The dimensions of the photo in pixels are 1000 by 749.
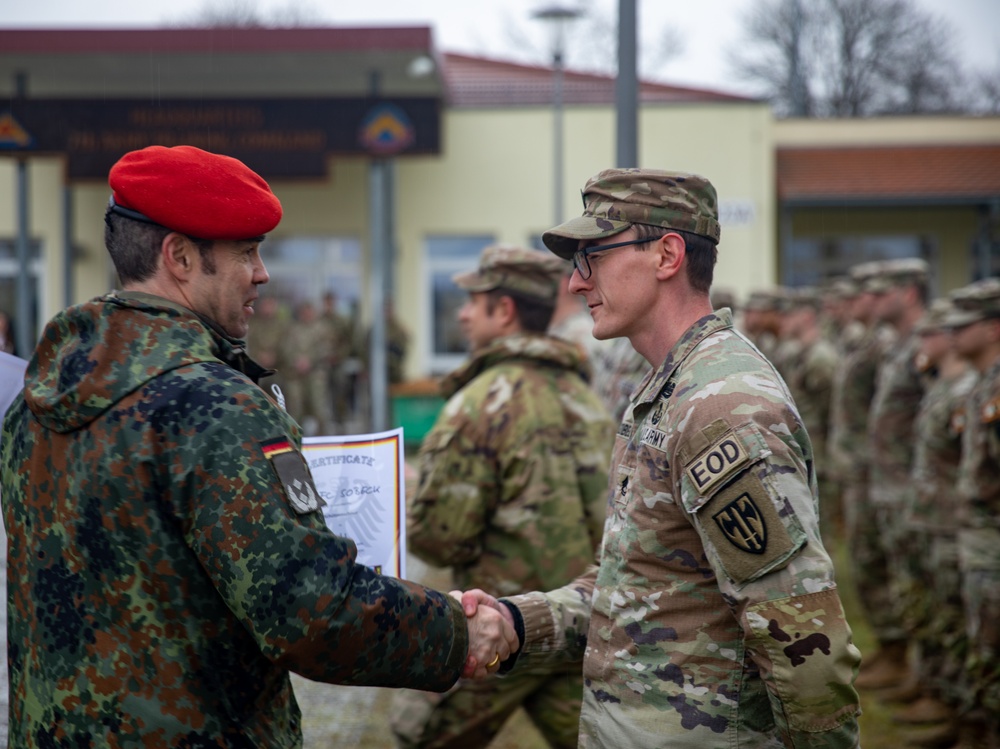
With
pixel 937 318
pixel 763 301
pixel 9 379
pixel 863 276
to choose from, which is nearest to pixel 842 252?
pixel 763 301

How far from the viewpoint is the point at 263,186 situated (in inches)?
89.5

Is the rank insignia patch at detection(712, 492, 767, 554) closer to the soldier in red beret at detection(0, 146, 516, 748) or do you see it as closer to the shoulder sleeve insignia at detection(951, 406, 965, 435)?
the soldier in red beret at detection(0, 146, 516, 748)

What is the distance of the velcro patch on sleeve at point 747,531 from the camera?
6.64 ft

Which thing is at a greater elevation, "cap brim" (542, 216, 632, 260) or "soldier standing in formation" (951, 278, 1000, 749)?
"cap brim" (542, 216, 632, 260)

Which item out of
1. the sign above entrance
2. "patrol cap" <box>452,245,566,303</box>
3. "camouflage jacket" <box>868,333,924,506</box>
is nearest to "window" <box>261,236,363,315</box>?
the sign above entrance

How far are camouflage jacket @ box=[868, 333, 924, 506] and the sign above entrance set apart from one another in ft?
27.1

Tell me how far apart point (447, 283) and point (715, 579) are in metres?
15.4

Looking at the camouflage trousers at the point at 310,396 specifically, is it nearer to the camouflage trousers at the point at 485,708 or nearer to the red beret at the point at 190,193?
the camouflage trousers at the point at 485,708

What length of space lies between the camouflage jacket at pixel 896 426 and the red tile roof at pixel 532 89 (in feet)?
35.5

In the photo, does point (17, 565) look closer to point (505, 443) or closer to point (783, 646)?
point (783, 646)

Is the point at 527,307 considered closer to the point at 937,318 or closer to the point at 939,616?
the point at 937,318

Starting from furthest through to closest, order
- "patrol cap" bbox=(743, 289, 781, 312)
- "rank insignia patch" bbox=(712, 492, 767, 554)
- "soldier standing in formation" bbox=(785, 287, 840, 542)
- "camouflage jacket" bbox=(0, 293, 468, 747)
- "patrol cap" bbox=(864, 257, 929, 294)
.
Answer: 1. "patrol cap" bbox=(743, 289, 781, 312)
2. "soldier standing in formation" bbox=(785, 287, 840, 542)
3. "patrol cap" bbox=(864, 257, 929, 294)
4. "rank insignia patch" bbox=(712, 492, 767, 554)
5. "camouflage jacket" bbox=(0, 293, 468, 747)

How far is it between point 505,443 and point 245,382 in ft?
5.79

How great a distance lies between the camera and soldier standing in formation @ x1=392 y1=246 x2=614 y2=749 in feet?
12.1
